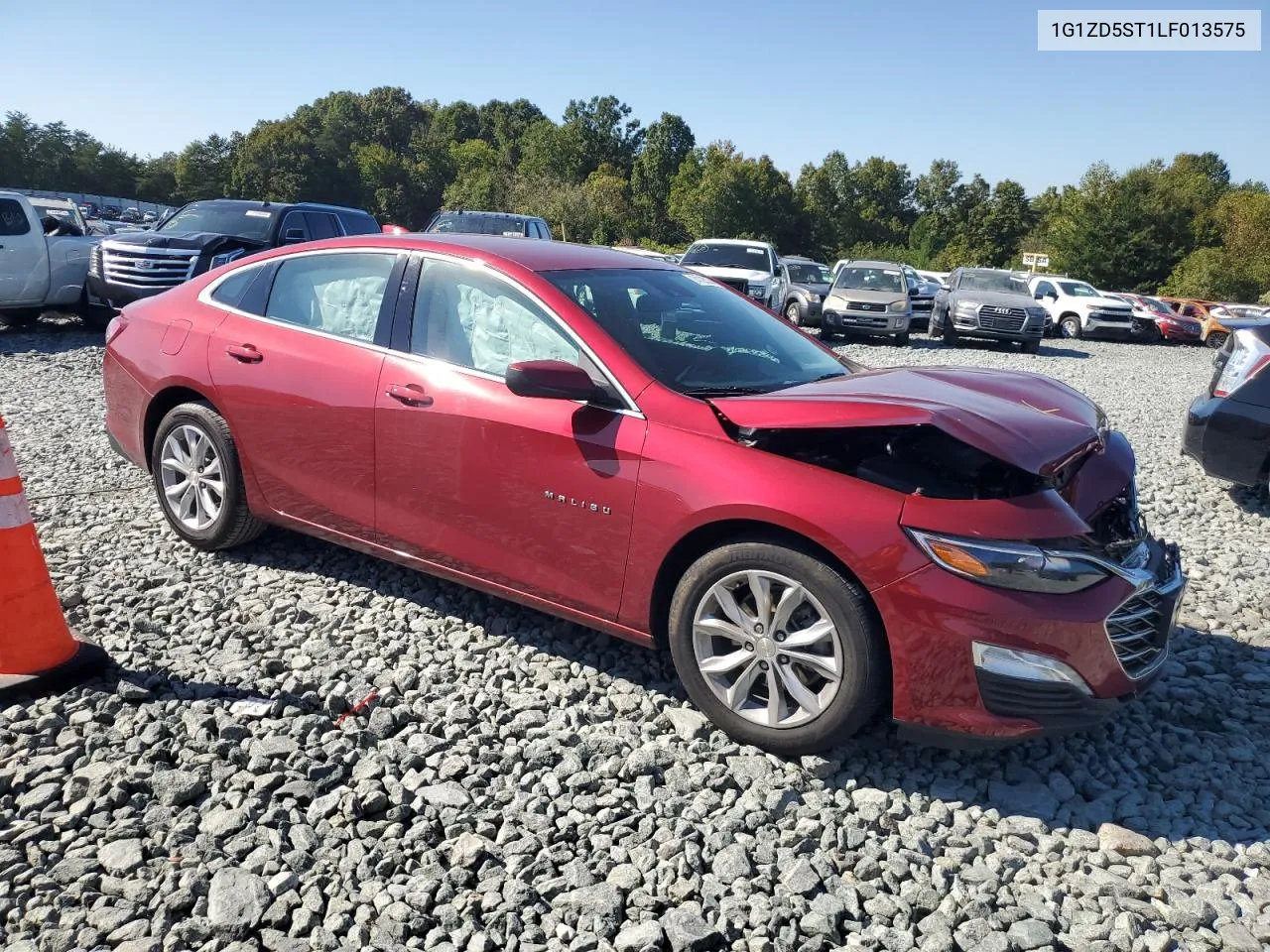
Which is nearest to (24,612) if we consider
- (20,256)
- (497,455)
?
(497,455)

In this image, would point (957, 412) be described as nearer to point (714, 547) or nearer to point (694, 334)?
point (714, 547)

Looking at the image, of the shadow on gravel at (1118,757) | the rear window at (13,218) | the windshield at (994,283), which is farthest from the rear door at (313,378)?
the windshield at (994,283)

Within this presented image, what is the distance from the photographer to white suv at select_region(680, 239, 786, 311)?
58.7 feet

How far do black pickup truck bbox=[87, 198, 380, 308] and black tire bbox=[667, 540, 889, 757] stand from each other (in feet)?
34.5

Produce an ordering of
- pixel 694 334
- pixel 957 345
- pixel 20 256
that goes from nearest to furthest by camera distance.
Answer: pixel 694 334
pixel 20 256
pixel 957 345

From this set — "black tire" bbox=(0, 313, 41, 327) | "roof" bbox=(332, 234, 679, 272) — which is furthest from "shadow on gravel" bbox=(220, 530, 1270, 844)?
"black tire" bbox=(0, 313, 41, 327)

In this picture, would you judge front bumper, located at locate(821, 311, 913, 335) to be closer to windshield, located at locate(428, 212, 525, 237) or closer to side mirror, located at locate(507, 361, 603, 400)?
windshield, located at locate(428, 212, 525, 237)

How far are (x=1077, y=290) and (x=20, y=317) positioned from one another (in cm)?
2554

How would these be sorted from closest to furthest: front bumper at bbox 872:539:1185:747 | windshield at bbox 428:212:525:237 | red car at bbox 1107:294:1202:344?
front bumper at bbox 872:539:1185:747, windshield at bbox 428:212:525:237, red car at bbox 1107:294:1202:344

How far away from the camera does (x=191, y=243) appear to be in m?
12.7

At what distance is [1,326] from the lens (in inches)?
537

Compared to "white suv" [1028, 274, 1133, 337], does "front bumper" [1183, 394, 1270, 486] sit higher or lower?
lower

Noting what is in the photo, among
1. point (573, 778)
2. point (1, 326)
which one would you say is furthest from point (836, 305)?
point (573, 778)

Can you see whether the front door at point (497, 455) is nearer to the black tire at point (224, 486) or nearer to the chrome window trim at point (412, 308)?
the chrome window trim at point (412, 308)
